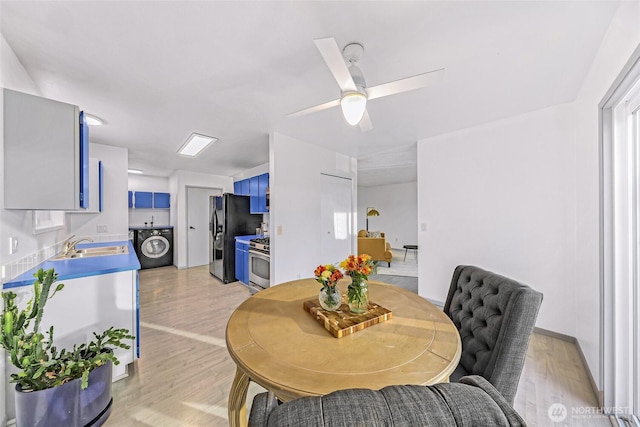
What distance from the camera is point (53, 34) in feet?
4.54

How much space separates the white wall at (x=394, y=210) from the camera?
7.98m

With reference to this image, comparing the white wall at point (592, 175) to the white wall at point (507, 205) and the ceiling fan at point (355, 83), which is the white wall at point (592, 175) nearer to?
the white wall at point (507, 205)

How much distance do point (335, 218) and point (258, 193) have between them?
5.28ft

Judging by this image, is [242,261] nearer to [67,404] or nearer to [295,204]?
[295,204]

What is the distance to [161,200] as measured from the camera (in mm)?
5992

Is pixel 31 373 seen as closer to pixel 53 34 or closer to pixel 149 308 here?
pixel 53 34

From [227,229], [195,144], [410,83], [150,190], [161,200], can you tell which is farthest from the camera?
[150,190]

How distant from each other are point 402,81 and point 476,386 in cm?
137

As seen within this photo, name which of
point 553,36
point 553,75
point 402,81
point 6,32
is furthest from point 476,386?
point 6,32

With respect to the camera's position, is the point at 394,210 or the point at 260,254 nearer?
the point at 260,254

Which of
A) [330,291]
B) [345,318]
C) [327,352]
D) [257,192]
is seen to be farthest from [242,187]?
[327,352]

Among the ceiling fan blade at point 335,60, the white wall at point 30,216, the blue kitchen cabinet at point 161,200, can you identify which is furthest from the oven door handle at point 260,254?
the blue kitchen cabinet at point 161,200

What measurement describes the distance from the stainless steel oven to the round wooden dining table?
7.71 feet

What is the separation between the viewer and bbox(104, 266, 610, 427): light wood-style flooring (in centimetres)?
150
